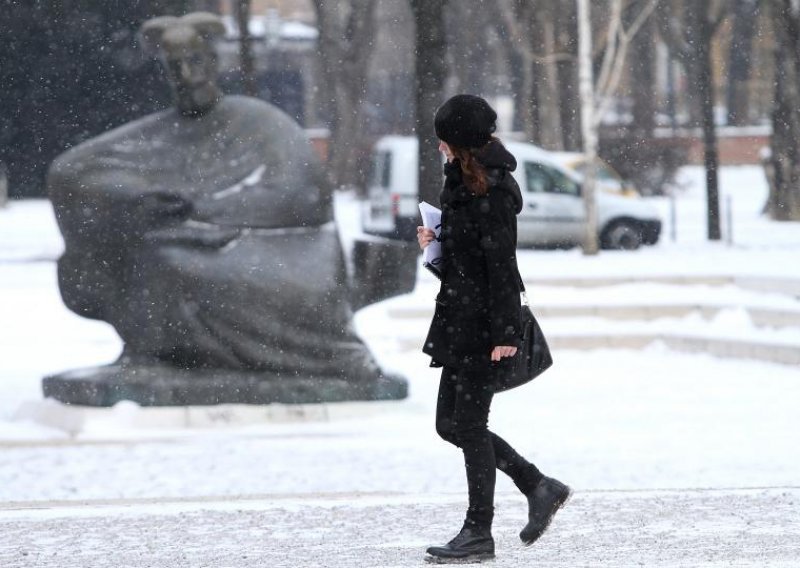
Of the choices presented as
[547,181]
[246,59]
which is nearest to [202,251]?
[246,59]

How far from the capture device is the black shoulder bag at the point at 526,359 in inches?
235

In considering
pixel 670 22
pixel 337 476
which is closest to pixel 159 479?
pixel 337 476

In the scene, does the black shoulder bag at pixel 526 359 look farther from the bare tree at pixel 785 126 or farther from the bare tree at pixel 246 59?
the bare tree at pixel 785 126

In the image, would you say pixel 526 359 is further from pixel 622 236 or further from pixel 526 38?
pixel 526 38

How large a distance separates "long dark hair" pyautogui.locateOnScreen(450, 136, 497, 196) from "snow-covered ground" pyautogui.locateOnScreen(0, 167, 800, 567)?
49.6 inches

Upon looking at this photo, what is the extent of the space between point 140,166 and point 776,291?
290 inches

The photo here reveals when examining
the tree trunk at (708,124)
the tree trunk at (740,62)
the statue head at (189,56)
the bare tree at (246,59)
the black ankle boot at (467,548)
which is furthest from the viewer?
the tree trunk at (740,62)

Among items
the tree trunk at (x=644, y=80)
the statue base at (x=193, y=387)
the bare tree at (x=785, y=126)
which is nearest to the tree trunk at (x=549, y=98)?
the tree trunk at (x=644, y=80)

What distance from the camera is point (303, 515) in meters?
7.19

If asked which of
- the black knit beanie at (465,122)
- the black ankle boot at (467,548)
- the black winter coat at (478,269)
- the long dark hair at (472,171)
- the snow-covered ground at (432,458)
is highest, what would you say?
the black knit beanie at (465,122)

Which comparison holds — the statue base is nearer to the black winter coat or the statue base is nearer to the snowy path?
the snowy path

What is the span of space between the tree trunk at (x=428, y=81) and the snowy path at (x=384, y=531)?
7.24m

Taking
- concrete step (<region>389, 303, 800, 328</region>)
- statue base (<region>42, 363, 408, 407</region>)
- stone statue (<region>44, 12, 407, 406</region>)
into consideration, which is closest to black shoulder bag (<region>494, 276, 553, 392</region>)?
stone statue (<region>44, 12, 407, 406</region>)

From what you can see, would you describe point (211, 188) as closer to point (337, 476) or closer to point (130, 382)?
point (130, 382)
